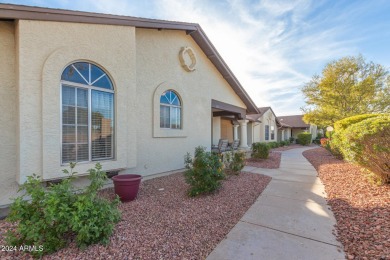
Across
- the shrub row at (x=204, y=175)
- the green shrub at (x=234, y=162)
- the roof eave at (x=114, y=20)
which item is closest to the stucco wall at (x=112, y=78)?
the roof eave at (x=114, y=20)

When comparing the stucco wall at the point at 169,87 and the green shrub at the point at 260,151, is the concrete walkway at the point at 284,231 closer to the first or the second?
the stucco wall at the point at 169,87

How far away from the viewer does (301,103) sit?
2128 cm

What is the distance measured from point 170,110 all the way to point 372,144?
6.69 meters

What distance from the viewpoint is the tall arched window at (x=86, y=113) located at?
4707mm

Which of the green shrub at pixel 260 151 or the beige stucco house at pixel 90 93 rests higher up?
the beige stucco house at pixel 90 93

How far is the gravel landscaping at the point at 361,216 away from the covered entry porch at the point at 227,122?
6.52 meters

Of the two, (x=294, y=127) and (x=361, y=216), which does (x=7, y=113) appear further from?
(x=294, y=127)

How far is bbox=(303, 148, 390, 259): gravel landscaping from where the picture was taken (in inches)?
111

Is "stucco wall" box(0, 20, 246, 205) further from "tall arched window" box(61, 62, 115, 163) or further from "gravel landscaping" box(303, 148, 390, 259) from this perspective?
"gravel landscaping" box(303, 148, 390, 259)

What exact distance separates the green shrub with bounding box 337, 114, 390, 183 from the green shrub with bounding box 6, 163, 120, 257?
645cm

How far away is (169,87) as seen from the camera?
7633 mm

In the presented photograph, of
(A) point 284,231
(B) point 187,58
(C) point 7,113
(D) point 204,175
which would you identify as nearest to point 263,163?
(D) point 204,175

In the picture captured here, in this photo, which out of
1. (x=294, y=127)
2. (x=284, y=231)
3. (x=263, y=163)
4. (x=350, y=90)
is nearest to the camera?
(x=284, y=231)

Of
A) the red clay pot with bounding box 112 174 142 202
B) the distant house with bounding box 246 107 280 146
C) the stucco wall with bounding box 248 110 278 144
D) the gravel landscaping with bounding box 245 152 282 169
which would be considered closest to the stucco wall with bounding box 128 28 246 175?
the red clay pot with bounding box 112 174 142 202
